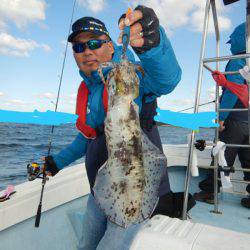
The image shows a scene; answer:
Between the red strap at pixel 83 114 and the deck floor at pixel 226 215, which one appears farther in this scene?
the deck floor at pixel 226 215

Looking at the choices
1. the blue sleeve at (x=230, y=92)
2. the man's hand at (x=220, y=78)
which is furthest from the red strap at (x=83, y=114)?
the blue sleeve at (x=230, y=92)

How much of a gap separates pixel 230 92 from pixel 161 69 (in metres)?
3.20

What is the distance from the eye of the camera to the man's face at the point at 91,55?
2412 millimetres

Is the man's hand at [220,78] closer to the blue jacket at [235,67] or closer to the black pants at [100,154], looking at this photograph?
the blue jacket at [235,67]

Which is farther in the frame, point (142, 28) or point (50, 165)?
point (50, 165)

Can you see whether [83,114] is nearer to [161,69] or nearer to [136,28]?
[161,69]

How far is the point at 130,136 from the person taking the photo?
5.37 feet

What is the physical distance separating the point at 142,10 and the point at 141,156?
839 mm

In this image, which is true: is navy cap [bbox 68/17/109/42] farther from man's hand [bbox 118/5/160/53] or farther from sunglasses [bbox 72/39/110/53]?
man's hand [bbox 118/5/160/53]

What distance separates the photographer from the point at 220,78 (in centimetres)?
407

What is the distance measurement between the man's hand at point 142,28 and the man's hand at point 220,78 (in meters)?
2.52

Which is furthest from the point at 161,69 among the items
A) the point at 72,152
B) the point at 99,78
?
the point at 72,152

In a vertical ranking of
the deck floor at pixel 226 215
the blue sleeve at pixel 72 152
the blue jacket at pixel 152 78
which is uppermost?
the blue jacket at pixel 152 78

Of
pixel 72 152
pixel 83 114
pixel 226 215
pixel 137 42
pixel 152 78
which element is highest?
pixel 137 42
